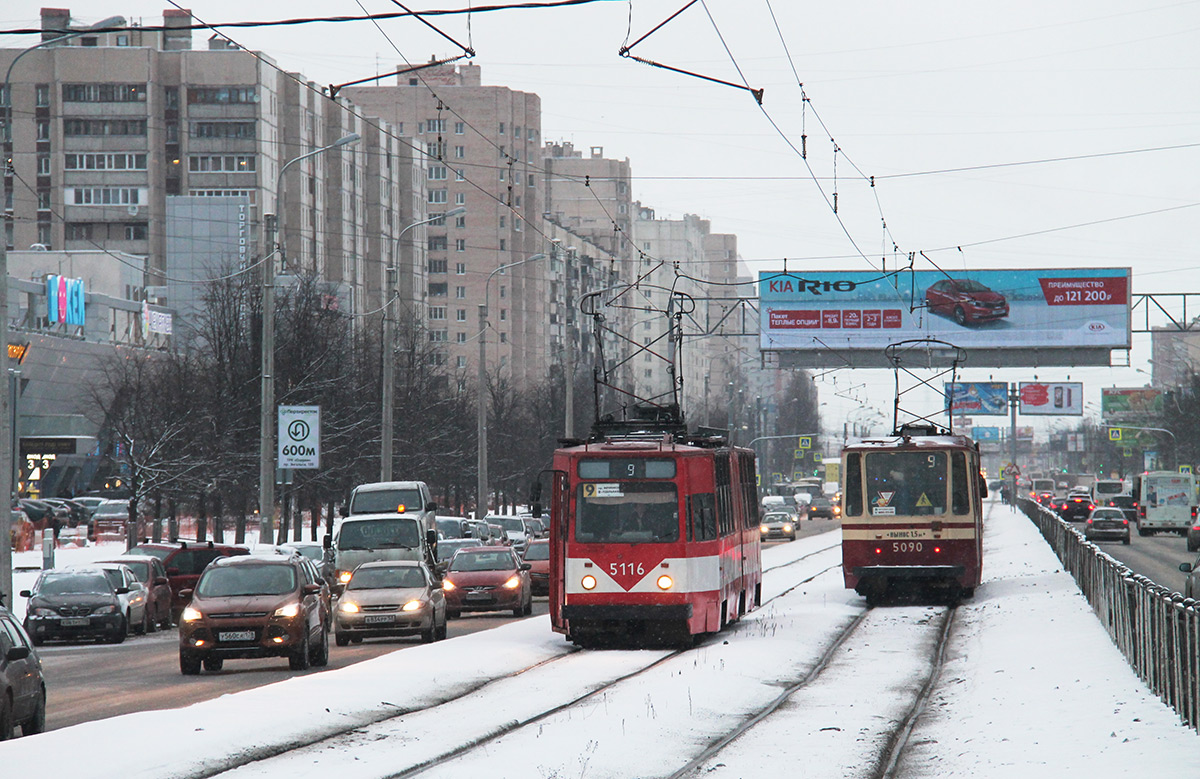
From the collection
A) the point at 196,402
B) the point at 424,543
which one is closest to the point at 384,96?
the point at 196,402

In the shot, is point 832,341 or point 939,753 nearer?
point 939,753

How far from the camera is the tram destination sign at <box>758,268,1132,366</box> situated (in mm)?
61594

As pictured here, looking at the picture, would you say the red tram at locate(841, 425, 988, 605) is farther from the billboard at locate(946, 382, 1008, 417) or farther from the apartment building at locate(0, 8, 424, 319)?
the apartment building at locate(0, 8, 424, 319)

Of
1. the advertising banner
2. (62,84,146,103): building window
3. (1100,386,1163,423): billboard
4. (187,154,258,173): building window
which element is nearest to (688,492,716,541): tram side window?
the advertising banner

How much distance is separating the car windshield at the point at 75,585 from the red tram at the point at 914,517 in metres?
13.1

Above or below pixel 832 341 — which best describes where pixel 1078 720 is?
below

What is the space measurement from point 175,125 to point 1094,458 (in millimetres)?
124030

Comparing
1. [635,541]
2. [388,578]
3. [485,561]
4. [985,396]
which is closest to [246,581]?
[388,578]

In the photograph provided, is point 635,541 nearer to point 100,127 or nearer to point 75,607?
point 75,607

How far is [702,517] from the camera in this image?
A: 22359mm

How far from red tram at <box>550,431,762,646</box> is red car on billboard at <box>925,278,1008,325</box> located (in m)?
40.5

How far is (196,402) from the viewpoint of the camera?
49.7 metres

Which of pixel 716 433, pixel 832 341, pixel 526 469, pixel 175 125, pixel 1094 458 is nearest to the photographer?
pixel 716 433

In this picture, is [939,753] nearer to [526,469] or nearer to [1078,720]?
Answer: [1078,720]
